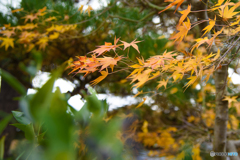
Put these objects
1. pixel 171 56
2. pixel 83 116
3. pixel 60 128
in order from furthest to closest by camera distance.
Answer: pixel 171 56 → pixel 83 116 → pixel 60 128

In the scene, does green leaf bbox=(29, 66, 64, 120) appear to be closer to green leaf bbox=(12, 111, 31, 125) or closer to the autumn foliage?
green leaf bbox=(12, 111, 31, 125)

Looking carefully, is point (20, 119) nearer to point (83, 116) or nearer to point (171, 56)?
point (83, 116)

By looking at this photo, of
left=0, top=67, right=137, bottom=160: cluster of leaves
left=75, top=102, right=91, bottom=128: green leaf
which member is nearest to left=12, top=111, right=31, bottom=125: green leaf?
left=0, top=67, right=137, bottom=160: cluster of leaves

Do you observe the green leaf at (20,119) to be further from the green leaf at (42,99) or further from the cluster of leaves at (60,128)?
the green leaf at (42,99)

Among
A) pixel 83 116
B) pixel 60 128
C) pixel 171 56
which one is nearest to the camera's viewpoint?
pixel 60 128

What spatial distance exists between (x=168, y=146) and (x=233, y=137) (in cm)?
61

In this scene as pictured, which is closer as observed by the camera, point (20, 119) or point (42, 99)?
point (42, 99)

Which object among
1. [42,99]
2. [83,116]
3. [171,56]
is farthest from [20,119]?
[171,56]

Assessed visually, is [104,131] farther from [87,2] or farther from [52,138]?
[87,2]

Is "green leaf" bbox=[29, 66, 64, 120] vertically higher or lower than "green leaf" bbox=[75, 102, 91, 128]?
→ higher

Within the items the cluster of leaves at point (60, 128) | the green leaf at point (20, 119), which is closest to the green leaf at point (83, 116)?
the cluster of leaves at point (60, 128)

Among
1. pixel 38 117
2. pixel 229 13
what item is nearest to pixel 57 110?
pixel 38 117

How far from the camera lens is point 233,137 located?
141cm

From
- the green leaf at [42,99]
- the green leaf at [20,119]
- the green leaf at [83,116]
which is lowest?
the green leaf at [83,116]
